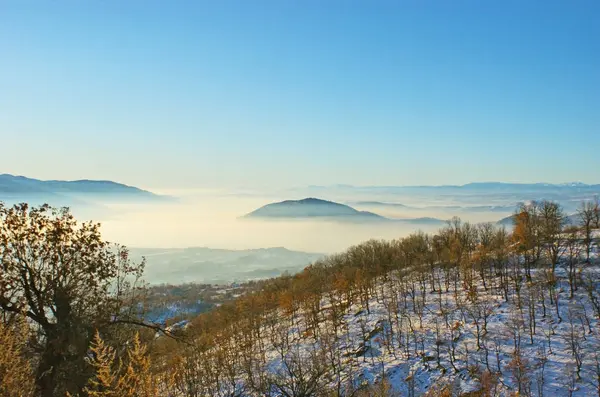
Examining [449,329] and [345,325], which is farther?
[345,325]

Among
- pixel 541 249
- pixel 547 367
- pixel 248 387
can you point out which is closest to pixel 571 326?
pixel 547 367

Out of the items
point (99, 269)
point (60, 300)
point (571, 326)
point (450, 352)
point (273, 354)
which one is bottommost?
point (273, 354)

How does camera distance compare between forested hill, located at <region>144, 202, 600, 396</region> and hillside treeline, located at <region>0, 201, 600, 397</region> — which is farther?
forested hill, located at <region>144, 202, 600, 396</region>

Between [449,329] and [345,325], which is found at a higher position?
[449,329]

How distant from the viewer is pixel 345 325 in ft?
217

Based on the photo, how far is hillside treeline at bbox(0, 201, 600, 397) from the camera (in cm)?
1888

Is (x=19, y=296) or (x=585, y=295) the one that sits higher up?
(x=19, y=296)

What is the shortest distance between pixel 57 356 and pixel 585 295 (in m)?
58.9

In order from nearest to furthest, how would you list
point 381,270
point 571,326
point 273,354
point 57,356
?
point 57,356 < point 571,326 < point 273,354 < point 381,270

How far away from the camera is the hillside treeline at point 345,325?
1888 centimetres

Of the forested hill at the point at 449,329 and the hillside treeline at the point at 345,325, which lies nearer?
the hillside treeline at the point at 345,325

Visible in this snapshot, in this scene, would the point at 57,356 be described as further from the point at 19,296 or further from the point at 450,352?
the point at 450,352

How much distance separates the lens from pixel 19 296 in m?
19.5

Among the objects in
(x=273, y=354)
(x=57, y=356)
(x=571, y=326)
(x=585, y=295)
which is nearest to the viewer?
(x=57, y=356)
